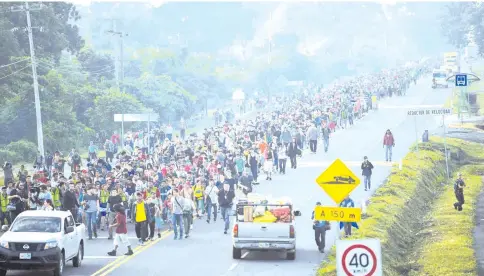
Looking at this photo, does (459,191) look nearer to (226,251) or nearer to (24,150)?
(226,251)

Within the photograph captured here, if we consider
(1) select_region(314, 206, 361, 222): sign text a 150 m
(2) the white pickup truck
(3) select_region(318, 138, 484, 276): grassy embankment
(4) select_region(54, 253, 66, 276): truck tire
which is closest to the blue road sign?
(3) select_region(318, 138, 484, 276): grassy embankment

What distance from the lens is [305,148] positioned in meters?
59.2

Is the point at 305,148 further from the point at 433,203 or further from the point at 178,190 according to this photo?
the point at 178,190

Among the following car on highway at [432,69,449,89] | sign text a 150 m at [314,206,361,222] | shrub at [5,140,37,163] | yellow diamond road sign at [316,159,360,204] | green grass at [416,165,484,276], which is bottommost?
green grass at [416,165,484,276]

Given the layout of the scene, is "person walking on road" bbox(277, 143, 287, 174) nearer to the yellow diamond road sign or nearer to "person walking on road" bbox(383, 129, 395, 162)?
"person walking on road" bbox(383, 129, 395, 162)

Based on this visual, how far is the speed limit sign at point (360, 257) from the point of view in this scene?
1374 cm

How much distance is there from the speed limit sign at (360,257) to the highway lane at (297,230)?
11617mm

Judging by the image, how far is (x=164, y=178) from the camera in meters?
37.2

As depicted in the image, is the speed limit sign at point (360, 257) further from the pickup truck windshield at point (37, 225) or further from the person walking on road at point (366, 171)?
the person walking on road at point (366, 171)

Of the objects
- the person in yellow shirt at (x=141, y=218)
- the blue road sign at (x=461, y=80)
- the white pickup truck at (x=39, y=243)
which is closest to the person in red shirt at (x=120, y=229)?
the person in yellow shirt at (x=141, y=218)

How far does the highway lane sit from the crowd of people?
769mm

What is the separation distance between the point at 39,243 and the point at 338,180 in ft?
23.8

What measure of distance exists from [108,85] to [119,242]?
2185 inches

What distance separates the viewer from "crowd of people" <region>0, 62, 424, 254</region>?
30844 mm
